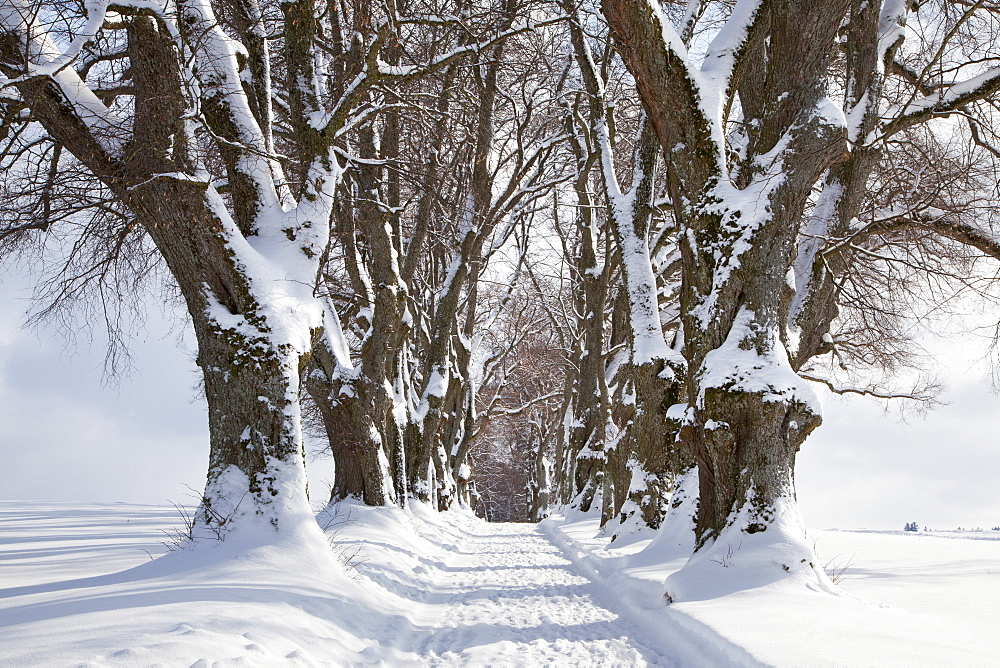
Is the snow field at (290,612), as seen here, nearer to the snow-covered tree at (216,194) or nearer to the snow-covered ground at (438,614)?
the snow-covered ground at (438,614)

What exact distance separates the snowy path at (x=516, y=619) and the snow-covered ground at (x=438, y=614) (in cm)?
2

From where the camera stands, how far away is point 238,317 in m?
5.94

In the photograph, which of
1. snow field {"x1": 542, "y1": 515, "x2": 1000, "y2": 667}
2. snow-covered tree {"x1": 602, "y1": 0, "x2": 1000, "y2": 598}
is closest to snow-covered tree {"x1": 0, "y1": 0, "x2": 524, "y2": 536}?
snow-covered tree {"x1": 602, "y1": 0, "x2": 1000, "y2": 598}

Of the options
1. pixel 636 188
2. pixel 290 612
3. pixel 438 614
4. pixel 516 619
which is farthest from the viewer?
pixel 636 188

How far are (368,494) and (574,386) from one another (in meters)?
12.7

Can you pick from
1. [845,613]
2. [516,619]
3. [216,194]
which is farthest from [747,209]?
[216,194]

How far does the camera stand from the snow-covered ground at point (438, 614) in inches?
132

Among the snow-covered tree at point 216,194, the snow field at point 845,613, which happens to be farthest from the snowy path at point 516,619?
the snow-covered tree at point 216,194

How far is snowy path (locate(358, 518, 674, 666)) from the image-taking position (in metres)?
4.27

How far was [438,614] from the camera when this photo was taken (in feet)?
19.0

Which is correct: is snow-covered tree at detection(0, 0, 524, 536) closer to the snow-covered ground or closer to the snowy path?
the snow-covered ground

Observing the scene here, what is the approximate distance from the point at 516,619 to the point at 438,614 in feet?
2.63

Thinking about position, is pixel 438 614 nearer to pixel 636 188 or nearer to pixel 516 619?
pixel 516 619

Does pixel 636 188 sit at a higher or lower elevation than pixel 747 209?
higher
